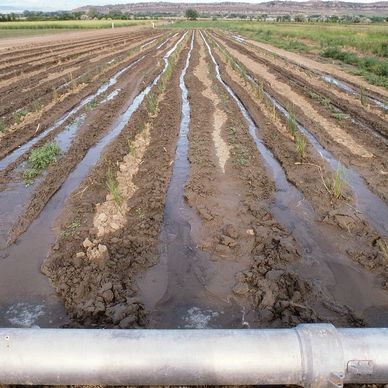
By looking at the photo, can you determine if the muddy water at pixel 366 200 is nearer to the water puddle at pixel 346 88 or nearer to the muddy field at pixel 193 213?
the muddy field at pixel 193 213

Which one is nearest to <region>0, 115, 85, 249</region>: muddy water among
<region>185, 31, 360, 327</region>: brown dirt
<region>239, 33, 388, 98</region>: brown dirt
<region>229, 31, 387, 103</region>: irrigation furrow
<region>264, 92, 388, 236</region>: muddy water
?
<region>185, 31, 360, 327</region>: brown dirt

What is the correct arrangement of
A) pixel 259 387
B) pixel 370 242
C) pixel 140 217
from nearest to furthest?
pixel 259 387 → pixel 370 242 → pixel 140 217

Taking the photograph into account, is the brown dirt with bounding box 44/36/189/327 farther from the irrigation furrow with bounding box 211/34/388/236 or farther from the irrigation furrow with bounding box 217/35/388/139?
the irrigation furrow with bounding box 217/35/388/139

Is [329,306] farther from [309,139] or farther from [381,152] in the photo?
[309,139]

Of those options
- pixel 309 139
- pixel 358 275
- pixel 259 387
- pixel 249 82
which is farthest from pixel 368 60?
pixel 259 387

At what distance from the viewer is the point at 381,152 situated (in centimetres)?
799

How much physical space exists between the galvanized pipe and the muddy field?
3.51 feet

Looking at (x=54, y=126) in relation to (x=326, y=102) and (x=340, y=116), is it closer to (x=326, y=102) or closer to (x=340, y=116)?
(x=340, y=116)

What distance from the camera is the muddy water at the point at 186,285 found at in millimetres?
3980

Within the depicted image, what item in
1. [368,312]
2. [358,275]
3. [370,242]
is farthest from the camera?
[370,242]

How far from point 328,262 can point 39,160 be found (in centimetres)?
559

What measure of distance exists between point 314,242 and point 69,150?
17.9 ft

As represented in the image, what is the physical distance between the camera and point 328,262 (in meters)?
4.84

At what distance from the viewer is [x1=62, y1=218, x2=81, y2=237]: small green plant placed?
17.5 feet
